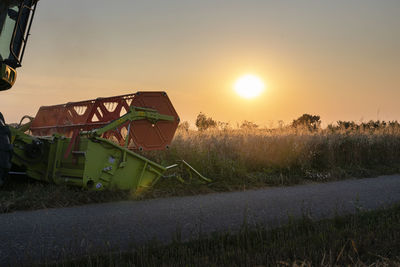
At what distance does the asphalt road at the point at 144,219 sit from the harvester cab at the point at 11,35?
2.01m

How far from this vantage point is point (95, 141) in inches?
253

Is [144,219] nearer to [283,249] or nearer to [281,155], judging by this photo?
[283,249]

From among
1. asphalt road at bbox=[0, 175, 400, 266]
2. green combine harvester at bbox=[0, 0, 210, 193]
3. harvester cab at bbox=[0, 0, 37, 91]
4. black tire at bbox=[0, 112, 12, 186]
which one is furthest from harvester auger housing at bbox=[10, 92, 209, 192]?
black tire at bbox=[0, 112, 12, 186]

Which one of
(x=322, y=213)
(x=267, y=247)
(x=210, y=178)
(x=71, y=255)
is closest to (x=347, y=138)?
(x=210, y=178)

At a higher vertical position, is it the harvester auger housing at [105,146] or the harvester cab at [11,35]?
the harvester cab at [11,35]

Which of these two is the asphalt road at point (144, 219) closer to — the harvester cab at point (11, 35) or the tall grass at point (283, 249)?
the tall grass at point (283, 249)

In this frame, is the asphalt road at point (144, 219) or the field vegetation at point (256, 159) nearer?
the asphalt road at point (144, 219)

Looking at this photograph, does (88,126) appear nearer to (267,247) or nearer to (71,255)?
(71,255)

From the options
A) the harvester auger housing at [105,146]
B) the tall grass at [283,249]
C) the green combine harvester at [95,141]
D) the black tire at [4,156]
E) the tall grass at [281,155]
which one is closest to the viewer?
the tall grass at [283,249]

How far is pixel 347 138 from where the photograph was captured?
13.5m

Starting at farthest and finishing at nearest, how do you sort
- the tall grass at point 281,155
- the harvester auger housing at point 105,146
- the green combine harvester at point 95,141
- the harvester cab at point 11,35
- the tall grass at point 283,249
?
the tall grass at point 281,155 → the harvester auger housing at point 105,146 → the green combine harvester at point 95,141 → the harvester cab at point 11,35 → the tall grass at point 283,249

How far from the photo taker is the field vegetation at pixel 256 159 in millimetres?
6556

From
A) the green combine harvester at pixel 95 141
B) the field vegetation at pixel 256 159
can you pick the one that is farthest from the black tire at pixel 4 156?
the field vegetation at pixel 256 159

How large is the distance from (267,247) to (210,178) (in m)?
5.45
